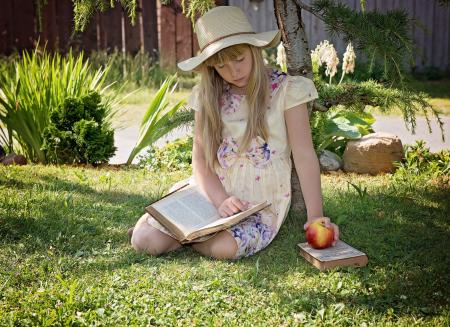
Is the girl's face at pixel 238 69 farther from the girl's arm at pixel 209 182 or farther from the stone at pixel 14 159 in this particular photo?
the stone at pixel 14 159

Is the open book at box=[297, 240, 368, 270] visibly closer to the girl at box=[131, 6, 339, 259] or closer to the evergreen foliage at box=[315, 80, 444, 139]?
the girl at box=[131, 6, 339, 259]

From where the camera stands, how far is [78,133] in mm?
5340

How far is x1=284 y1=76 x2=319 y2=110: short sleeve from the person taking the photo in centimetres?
334

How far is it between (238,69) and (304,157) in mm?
547

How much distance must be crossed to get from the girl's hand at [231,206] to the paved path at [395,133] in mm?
2770

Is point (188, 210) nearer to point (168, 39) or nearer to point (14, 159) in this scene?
point (14, 159)

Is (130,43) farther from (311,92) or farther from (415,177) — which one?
(311,92)

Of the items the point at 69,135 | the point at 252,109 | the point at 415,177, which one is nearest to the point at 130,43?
the point at 69,135

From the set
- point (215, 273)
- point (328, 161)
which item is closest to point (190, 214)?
point (215, 273)

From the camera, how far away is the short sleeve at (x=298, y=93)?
334 cm

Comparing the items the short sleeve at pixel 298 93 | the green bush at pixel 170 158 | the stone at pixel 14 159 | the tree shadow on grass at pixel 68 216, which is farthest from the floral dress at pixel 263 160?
the stone at pixel 14 159

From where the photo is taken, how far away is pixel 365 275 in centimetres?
300

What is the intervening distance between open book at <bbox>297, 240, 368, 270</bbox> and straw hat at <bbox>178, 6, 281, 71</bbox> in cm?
102

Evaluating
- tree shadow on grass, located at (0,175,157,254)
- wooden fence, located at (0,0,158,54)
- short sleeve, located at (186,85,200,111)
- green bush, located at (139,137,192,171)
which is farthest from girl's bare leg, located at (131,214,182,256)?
wooden fence, located at (0,0,158,54)
